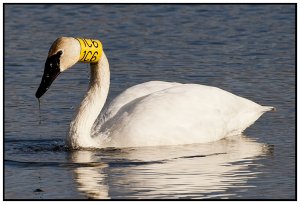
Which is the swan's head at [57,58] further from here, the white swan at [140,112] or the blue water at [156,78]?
the blue water at [156,78]

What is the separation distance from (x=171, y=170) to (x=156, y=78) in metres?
4.90

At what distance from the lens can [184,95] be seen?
15.3m

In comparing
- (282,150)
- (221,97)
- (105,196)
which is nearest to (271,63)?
(221,97)

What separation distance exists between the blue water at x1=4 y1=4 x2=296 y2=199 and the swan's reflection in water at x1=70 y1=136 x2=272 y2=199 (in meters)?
0.01

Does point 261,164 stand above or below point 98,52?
below

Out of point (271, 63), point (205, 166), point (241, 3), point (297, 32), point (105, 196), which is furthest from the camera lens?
point (241, 3)

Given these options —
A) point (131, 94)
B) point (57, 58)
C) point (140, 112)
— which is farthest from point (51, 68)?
point (131, 94)

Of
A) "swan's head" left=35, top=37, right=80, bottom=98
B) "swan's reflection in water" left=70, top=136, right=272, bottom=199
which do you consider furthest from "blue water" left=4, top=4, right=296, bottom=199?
"swan's head" left=35, top=37, right=80, bottom=98

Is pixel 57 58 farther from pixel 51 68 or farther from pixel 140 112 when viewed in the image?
pixel 140 112

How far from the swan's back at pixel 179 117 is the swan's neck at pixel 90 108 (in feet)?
0.75

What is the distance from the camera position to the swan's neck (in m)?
14.8

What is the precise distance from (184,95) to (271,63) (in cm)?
394

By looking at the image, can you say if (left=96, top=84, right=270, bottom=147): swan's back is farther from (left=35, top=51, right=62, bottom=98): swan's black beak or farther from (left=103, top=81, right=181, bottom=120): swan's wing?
(left=35, top=51, right=62, bottom=98): swan's black beak

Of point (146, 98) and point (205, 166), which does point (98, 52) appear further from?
point (205, 166)
